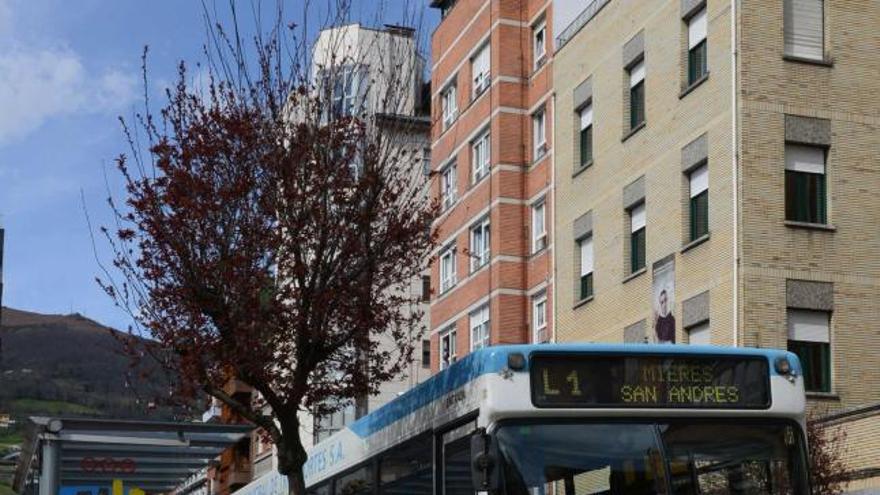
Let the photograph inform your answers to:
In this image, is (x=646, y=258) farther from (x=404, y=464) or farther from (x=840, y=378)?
(x=404, y=464)

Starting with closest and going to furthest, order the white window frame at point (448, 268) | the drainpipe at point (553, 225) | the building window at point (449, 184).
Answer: the drainpipe at point (553, 225) → the white window frame at point (448, 268) → the building window at point (449, 184)

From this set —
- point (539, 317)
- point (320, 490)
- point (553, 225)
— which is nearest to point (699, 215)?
point (553, 225)

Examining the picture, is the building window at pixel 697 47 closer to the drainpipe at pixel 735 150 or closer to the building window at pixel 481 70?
the drainpipe at pixel 735 150

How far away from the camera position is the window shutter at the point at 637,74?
119 ft

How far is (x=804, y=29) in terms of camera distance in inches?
1297

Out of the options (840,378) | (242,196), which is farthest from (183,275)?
(840,378)

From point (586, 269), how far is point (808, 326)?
7.96m

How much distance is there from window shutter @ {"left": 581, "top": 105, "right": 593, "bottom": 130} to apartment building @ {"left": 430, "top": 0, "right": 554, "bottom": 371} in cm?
185

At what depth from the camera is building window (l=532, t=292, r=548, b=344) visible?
4165 centimetres

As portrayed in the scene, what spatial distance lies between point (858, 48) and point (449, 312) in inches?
655

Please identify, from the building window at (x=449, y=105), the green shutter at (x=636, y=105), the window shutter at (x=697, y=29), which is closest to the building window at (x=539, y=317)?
the green shutter at (x=636, y=105)

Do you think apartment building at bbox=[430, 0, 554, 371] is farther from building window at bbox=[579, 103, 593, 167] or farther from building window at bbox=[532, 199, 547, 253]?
building window at bbox=[579, 103, 593, 167]

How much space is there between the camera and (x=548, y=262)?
41281mm

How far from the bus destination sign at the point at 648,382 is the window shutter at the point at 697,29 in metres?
21.0
